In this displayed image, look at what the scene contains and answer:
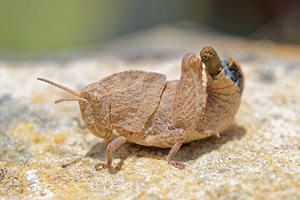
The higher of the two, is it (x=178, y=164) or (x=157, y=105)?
(x=157, y=105)

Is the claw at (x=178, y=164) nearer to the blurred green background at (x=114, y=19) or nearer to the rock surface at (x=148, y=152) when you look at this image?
the rock surface at (x=148, y=152)

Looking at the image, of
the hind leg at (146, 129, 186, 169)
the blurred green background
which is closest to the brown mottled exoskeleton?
the hind leg at (146, 129, 186, 169)

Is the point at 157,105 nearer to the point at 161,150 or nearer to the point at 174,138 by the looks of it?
the point at 174,138

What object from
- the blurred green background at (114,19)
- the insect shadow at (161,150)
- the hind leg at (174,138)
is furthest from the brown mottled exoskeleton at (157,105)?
the blurred green background at (114,19)

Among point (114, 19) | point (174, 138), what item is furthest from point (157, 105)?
point (114, 19)

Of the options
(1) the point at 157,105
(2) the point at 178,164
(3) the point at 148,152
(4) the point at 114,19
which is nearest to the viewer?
(2) the point at 178,164

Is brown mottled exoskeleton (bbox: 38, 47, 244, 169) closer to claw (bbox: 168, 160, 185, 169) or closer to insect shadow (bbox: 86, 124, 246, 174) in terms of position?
claw (bbox: 168, 160, 185, 169)

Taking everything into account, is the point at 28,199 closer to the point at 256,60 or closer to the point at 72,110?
the point at 72,110

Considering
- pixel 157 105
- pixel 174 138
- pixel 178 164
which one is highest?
pixel 157 105
